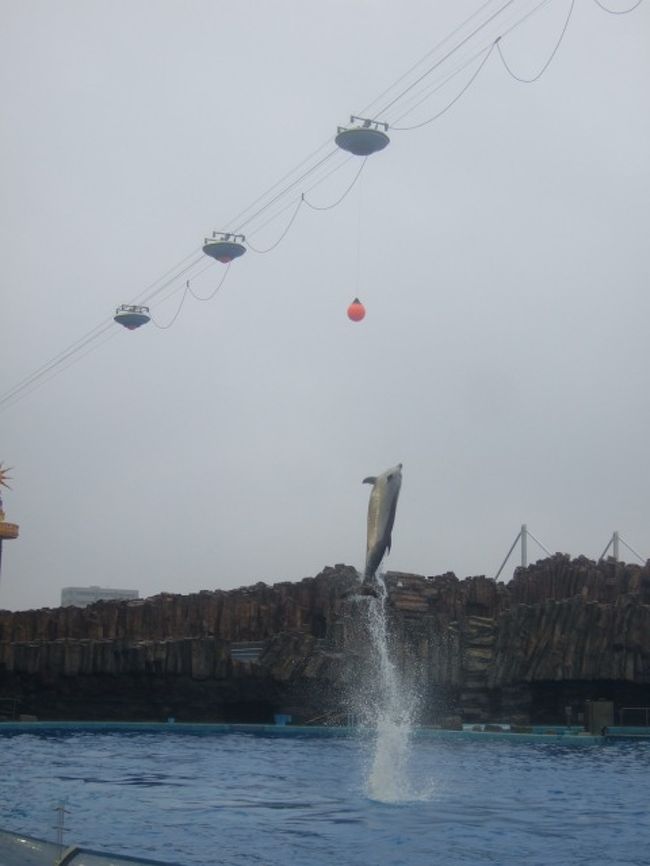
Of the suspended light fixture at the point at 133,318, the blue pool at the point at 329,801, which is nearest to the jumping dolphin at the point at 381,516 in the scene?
the blue pool at the point at 329,801

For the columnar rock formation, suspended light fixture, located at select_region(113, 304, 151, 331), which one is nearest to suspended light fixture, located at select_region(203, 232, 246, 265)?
suspended light fixture, located at select_region(113, 304, 151, 331)

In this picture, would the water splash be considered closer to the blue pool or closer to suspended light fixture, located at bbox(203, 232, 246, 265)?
the blue pool

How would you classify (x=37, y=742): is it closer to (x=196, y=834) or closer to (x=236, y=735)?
(x=236, y=735)

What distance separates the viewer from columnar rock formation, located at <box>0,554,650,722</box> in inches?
840

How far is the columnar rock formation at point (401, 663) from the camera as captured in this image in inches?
840

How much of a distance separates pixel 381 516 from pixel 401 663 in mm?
13505

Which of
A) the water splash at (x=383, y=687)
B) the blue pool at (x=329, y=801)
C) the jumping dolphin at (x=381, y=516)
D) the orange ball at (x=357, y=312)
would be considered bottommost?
the blue pool at (x=329, y=801)

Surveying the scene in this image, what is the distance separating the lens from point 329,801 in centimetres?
1162

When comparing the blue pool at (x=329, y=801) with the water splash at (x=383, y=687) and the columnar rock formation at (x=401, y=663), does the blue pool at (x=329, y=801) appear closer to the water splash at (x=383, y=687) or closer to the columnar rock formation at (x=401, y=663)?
the water splash at (x=383, y=687)

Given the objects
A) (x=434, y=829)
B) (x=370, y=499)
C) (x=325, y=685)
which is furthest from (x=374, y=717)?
(x=370, y=499)

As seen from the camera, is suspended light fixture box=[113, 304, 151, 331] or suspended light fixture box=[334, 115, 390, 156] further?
suspended light fixture box=[113, 304, 151, 331]

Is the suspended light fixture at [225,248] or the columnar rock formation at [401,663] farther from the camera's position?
the columnar rock formation at [401,663]

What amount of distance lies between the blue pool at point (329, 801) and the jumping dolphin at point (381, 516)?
7.45ft

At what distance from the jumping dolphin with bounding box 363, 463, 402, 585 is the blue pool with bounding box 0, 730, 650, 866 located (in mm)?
2271
